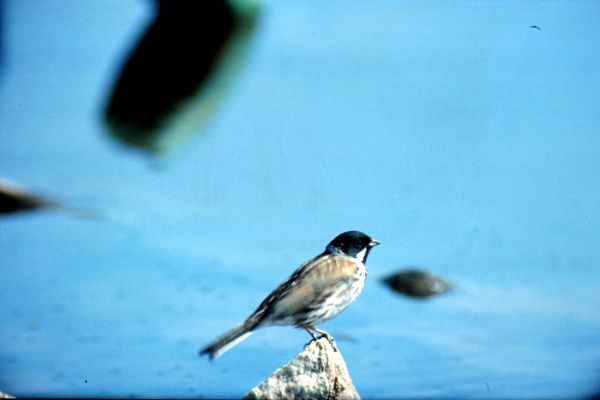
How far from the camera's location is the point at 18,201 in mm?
12586

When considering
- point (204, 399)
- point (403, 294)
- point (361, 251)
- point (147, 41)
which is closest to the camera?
point (361, 251)

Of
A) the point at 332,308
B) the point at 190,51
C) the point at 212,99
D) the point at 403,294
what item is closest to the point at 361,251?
the point at 332,308

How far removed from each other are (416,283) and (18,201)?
475 cm

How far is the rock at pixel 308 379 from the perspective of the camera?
25.1ft

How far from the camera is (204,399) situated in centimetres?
937

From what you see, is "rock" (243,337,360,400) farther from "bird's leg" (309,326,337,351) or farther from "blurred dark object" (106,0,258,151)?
"blurred dark object" (106,0,258,151)

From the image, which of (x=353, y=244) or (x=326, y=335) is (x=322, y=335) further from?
(x=353, y=244)

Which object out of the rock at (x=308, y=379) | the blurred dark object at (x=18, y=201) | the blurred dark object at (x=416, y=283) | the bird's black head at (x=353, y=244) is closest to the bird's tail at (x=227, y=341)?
the rock at (x=308, y=379)

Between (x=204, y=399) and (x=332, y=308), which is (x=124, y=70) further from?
(x=332, y=308)

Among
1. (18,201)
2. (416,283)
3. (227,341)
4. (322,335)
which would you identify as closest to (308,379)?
(322,335)

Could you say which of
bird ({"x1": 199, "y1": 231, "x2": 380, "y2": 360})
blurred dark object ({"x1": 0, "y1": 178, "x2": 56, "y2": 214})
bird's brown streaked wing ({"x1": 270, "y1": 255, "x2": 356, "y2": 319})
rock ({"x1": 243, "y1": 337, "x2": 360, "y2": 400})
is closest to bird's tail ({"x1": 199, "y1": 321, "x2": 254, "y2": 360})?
bird ({"x1": 199, "y1": 231, "x2": 380, "y2": 360})

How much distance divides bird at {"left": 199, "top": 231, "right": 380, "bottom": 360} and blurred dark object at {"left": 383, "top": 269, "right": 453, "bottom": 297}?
310 centimetres

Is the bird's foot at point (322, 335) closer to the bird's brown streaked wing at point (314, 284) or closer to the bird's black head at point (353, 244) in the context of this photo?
the bird's brown streaked wing at point (314, 284)

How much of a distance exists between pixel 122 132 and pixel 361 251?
233 inches
